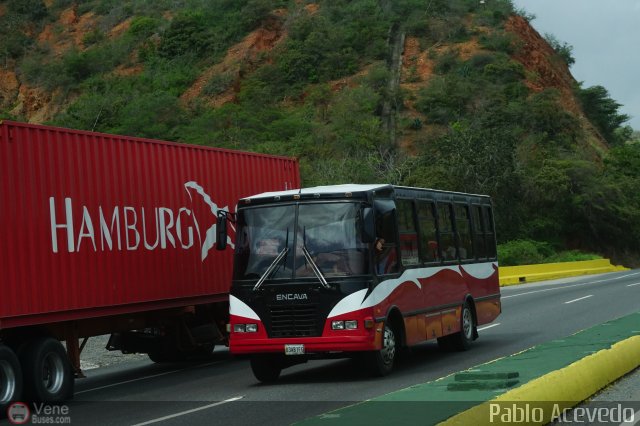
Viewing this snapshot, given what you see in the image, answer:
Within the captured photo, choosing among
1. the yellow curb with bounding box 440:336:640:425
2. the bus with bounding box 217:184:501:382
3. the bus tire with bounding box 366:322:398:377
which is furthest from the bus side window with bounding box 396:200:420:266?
the yellow curb with bounding box 440:336:640:425

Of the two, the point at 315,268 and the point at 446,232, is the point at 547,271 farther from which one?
the point at 315,268

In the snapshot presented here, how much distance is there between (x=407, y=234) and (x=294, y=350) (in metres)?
2.90

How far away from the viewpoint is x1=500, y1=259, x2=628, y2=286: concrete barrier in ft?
143

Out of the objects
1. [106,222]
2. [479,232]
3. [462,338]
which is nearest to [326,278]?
[106,222]

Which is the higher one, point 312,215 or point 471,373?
point 312,215

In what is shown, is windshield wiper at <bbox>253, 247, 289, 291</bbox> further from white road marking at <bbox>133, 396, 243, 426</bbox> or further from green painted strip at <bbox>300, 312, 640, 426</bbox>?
green painted strip at <bbox>300, 312, 640, 426</bbox>

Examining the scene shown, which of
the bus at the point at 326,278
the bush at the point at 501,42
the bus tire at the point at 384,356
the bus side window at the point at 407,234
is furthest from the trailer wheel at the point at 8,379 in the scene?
the bush at the point at 501,42

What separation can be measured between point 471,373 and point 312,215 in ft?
12.1

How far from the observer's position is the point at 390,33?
9325cm

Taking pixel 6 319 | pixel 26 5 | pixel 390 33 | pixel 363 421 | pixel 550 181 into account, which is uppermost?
pixel 26 5

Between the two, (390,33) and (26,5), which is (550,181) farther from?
(26,5)

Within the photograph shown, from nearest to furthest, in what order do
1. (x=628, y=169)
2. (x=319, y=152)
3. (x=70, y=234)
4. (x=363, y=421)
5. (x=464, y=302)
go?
(x=363, y=421)
(x=70, y=234)
(x=464, y=302)
(x=319, y=152)
(x=628, y=169)

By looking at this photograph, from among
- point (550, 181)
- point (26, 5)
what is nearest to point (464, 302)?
point (550, 181)

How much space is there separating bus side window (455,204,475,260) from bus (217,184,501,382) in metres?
2.29
